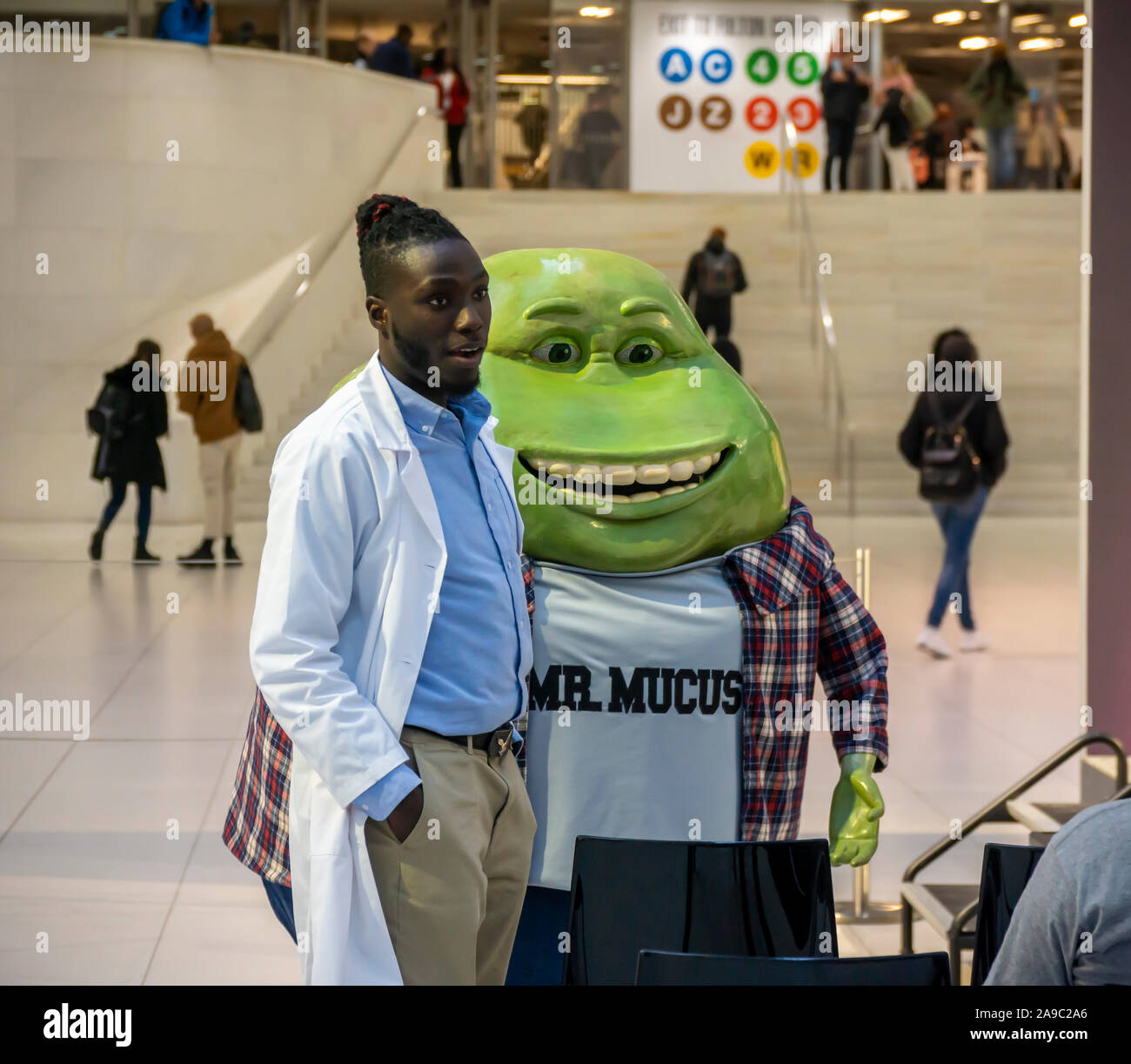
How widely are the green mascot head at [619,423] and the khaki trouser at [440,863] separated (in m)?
0.86

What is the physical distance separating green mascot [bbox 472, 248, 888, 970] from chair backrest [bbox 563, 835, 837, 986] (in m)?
0.32

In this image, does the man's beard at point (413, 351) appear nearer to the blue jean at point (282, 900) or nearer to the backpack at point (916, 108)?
the blue jean at point (282, 900)

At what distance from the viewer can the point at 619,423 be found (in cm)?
313

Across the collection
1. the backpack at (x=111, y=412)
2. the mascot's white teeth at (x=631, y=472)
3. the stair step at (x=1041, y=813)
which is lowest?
the stair step at (x=1041, y=813)

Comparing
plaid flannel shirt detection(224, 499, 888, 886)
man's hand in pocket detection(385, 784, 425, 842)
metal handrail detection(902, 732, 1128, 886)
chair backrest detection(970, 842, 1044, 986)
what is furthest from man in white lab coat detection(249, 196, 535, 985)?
metal handrail detection(902, 732, 1128, 886)

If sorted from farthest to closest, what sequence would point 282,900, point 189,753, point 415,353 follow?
point 189,753 → point 282,900 → point 415,353

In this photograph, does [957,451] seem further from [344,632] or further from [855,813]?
[344,632]

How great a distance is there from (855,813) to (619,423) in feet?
3.24

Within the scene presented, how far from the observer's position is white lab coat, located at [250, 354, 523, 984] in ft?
A: 6.99

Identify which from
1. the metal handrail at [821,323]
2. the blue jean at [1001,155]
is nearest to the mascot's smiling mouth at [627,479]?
the metal handrail at [821,323]

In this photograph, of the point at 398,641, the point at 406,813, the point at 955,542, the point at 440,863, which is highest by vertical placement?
the point at 398,641

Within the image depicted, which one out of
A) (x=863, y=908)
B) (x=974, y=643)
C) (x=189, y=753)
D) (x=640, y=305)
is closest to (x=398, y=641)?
(x=640, y=305)

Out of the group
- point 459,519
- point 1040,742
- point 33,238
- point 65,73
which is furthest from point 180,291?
point 459,519

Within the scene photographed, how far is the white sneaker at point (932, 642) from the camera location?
28.2 ft
